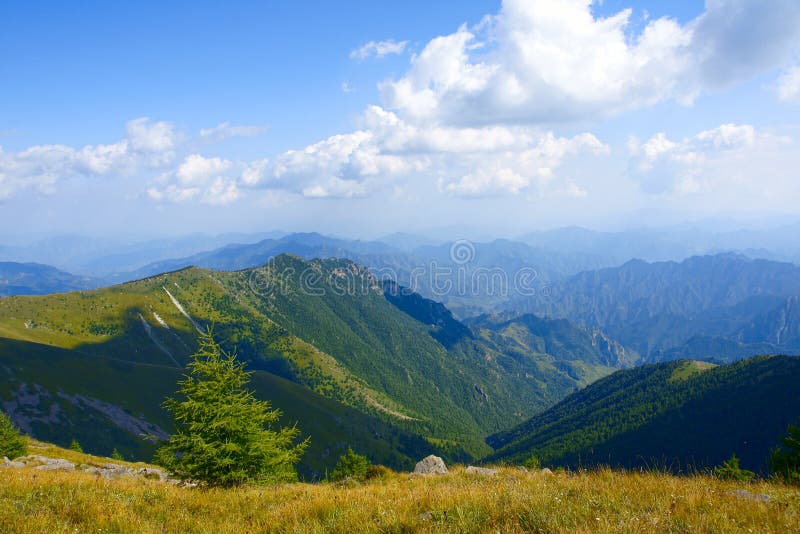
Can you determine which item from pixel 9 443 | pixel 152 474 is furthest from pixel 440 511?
pixel 9 443

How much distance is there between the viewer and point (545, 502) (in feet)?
23.3

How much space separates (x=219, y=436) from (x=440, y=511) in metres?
11.7

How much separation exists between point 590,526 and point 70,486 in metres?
12.4

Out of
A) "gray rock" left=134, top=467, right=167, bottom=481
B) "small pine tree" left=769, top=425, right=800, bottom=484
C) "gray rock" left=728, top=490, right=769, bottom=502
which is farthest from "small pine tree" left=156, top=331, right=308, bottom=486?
"small pine tree" left=769, top=425, right=800, bottom=484

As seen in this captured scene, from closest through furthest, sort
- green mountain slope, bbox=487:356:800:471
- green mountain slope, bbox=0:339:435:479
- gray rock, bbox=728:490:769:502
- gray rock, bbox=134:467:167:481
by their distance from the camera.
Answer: gray rock, bbox=728:490:769:502, gray rock, bbox=134:467:167:481, green mountain slope, bbox=0:339:435:479, green mountain slope, bbox=487:356:800:471

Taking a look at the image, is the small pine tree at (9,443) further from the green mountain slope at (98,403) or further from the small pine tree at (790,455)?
the green mountain slope at (98,403)

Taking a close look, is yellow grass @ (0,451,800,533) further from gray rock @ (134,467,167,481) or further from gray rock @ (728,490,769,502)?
gray rock @ (134,467,167,481)

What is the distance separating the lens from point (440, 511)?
7.40 m

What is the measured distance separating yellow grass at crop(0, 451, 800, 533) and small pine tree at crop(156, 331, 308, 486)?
499 cm

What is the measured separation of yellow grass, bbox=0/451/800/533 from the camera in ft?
20.6

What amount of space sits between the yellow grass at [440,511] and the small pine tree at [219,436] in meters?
4.99

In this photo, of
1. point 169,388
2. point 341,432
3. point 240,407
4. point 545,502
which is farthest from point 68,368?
point 545,502

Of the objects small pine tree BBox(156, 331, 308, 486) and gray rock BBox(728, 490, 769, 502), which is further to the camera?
small pine tree BBox(156, 331, 308, 486)

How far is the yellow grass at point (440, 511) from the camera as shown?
6.29m
